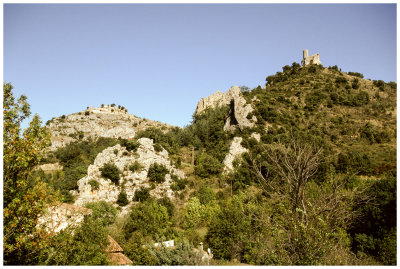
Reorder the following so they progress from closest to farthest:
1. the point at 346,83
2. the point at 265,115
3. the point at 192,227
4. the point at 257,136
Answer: the point at 192,227 < the point at 257,136 < the point at 265,115 < the point at 346,83

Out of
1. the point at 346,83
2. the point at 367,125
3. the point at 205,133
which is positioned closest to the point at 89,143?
the point at 205,133

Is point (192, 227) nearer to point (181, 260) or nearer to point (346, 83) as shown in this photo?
point (181, 260)

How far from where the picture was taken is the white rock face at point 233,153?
45125 millimetres

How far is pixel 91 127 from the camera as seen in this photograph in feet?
287

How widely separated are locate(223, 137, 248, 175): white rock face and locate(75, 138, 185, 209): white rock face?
8.96 meters

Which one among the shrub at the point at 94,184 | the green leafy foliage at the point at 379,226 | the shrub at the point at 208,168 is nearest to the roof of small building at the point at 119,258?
the shrub at the point at 94,184

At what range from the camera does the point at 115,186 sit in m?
38.4

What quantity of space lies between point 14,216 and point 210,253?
20949 millimetres

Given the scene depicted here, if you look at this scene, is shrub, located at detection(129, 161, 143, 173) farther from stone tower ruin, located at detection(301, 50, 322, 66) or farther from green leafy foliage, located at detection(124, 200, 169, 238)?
stone tower ruin, located at detection(301, 50, 322, 66)

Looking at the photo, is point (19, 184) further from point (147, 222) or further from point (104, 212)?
point (104, 212)

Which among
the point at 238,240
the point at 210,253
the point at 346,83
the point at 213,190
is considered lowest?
the point at 210,253

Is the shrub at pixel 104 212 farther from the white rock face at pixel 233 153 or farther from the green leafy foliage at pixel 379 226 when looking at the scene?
the green leafy foliage at pixel 379 226

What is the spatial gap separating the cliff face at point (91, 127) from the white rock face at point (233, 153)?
38509 millimetres

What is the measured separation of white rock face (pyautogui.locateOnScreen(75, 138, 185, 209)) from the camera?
3625cm
